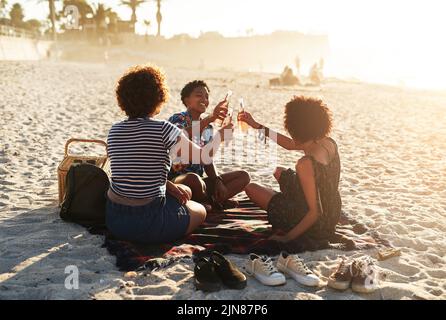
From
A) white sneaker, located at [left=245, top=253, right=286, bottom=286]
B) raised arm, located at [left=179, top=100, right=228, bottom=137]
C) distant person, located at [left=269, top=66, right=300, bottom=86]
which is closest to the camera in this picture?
white sneaker, located at [left=245, top=253, right=286, bottom=286]

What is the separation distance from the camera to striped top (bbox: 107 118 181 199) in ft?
11.7

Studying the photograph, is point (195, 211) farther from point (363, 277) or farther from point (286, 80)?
point (286, 80)

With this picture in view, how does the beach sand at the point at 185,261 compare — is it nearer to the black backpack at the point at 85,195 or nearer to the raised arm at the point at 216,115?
the black backpack at the point at 85,195

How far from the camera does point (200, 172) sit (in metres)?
5.11

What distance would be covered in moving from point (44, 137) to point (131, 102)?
5319 millimetres

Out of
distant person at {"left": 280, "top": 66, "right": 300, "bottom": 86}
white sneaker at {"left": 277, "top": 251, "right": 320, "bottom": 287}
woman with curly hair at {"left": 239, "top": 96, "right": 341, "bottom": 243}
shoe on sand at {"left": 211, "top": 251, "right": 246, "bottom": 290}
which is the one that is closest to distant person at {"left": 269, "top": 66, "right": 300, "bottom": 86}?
distant person at {"left": 280, "top": 66, "right": 300, "bottom": 86}

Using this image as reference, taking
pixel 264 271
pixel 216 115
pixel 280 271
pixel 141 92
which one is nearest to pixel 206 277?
pixel 264 271

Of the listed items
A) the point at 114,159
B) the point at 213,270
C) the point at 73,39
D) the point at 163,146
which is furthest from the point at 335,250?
the point at 73,39

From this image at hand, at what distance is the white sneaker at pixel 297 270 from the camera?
3.32m

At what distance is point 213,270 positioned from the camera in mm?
3305

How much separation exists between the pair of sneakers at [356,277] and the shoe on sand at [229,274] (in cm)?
64

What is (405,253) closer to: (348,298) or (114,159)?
(348,298)

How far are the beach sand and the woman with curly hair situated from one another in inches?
10.9

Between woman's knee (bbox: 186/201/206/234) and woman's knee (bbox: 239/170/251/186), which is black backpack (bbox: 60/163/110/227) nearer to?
woman's knee (bbox: 186/201/206/234)
